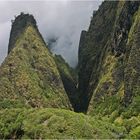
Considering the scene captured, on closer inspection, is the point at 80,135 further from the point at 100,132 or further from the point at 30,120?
the point at 30,120

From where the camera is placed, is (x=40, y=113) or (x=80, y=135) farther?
(x=40, y=113)

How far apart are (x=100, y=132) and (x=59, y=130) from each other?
445 inches

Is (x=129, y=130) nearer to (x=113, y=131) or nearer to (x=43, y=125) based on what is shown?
(x=113, y=131)

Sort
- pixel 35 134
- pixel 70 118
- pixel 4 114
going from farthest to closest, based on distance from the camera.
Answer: pixel 4 114
pixel 70 118
pixel 35 134

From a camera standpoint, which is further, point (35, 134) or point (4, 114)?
point (4, 114)

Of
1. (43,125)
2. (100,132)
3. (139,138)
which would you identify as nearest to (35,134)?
(43,125)

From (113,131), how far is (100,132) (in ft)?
23.7

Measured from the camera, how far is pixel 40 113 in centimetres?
17138

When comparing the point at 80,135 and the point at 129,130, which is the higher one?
the point at 129,130

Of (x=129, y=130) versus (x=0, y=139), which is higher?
(x=129, y=130)

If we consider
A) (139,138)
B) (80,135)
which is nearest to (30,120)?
(80,135)

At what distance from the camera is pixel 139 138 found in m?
169

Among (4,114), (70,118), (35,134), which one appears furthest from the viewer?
(4,114)

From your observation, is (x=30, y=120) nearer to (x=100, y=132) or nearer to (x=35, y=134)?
(x=35, y=134)
